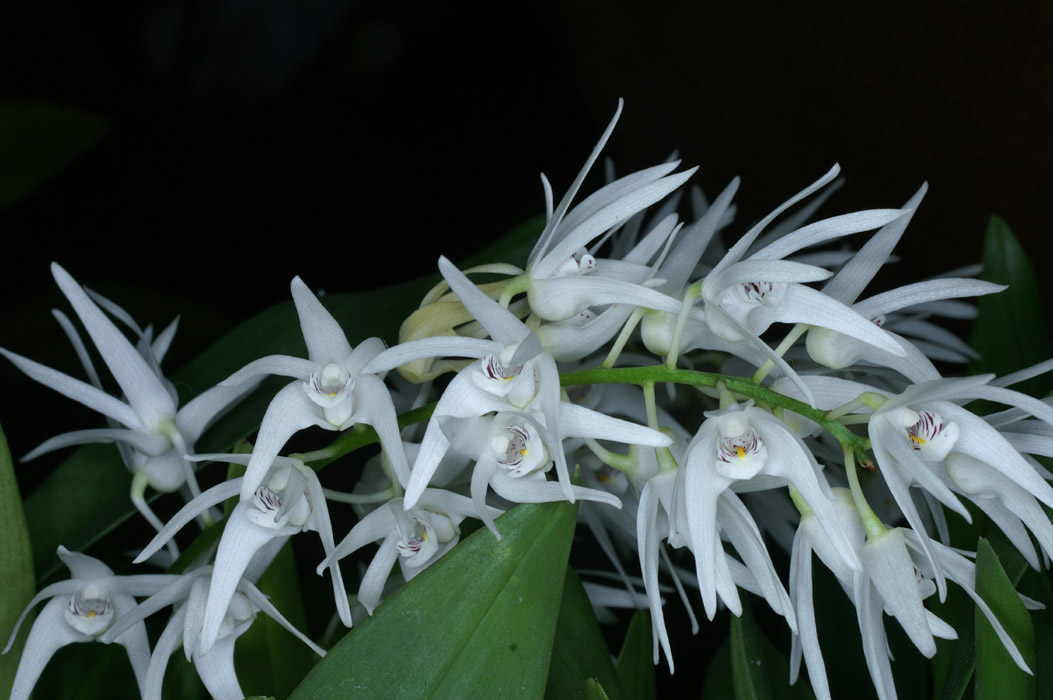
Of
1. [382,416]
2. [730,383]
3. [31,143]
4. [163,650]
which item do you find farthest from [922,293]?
[31,143]

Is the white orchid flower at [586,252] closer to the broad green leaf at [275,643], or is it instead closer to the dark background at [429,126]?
the broad green leaf at [275,643]

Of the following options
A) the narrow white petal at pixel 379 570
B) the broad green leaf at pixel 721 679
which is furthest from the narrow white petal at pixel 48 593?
the broad green leaf at pixel 721 679

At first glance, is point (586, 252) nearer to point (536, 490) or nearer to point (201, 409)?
point (536, 490)

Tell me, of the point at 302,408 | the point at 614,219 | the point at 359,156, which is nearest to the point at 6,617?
the point at 302,408

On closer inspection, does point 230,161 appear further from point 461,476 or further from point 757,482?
point 757,482

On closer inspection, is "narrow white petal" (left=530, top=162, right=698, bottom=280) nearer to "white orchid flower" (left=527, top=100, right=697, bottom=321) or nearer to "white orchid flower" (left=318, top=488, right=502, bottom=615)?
"white orchid flower" (left=527, top=100, right=697, bottom=321)

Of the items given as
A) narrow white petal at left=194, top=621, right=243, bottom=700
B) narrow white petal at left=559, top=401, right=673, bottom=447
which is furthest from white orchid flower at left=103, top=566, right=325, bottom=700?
narrow white petal at left=559, top=401, right=673, bottom=447

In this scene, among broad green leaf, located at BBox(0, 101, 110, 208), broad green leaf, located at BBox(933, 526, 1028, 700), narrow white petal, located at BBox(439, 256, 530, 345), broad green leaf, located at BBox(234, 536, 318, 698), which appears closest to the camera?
narrow white petal, located at BBox(439, 256, 530, 345)
